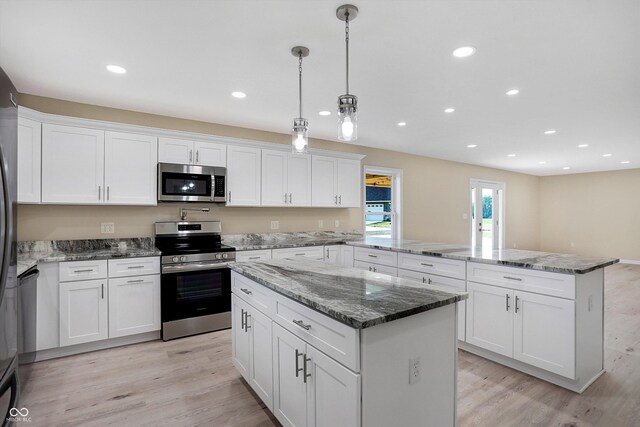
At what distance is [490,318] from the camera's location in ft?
9.18

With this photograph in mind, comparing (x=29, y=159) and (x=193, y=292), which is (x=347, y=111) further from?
(x=29, y=159)

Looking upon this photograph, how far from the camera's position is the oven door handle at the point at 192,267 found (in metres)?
3.35

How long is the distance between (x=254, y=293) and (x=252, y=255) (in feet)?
5.80

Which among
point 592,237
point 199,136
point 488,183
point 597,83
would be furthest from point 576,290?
point 592,237

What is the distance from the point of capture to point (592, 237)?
884 centimetres

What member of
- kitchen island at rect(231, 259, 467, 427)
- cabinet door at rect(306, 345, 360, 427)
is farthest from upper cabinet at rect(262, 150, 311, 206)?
cabinet door at rect(306, 345, 360, 427)

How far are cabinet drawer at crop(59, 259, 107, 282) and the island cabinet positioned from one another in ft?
11.4

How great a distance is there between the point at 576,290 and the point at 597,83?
195cm

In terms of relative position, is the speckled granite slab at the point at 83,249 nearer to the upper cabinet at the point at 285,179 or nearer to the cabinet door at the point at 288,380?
the upper cabinet at the point at 285,179

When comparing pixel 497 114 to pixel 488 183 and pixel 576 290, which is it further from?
pixel 488 183

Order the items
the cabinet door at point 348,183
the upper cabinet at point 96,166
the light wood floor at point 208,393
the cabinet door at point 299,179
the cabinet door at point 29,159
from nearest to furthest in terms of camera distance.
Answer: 1. the light wood floor at point 208,393
2. the cabinet door at point 29,159
3. the upper cabinet at point 96,166
4. the cabinet door at point 299,179
5. the cabinet door at point 348,183

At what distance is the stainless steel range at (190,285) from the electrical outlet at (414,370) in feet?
7.80

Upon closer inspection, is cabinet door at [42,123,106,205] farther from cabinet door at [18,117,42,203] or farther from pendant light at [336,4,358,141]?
pendant light at [336,4,358,141]

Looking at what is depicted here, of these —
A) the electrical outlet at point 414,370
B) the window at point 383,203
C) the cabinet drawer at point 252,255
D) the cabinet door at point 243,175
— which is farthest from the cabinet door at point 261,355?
the window at point 383,203
